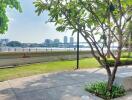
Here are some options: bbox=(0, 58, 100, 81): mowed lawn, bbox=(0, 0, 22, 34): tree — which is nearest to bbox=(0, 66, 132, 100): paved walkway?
bbox=(0, 58, 100, 81): mowed lawn

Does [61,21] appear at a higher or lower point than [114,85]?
higher

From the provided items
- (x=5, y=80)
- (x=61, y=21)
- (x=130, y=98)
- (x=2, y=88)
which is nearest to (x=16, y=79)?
(x=5, y=80)

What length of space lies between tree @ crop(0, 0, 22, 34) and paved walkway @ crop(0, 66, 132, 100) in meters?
15.8

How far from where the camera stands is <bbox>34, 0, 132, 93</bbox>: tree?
11.1 m

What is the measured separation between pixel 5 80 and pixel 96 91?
511cm

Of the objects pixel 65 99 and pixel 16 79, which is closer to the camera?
pixel 65 99

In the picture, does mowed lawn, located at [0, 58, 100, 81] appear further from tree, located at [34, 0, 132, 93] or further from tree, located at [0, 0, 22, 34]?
tree, located at [0, 0, 22, 34]

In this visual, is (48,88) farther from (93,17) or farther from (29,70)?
(29,70)

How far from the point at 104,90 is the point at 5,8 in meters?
21.1

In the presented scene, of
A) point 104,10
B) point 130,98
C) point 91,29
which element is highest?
point 104,10

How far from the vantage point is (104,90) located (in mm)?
11234

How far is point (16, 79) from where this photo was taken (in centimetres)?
1385

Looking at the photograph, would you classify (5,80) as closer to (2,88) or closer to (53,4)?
(2,88)

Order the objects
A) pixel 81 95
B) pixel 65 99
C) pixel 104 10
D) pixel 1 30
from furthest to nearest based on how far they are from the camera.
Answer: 1. pixel 1 30
2. pixel 104 10
3. pixel 81 95
4. pixel 65 99
